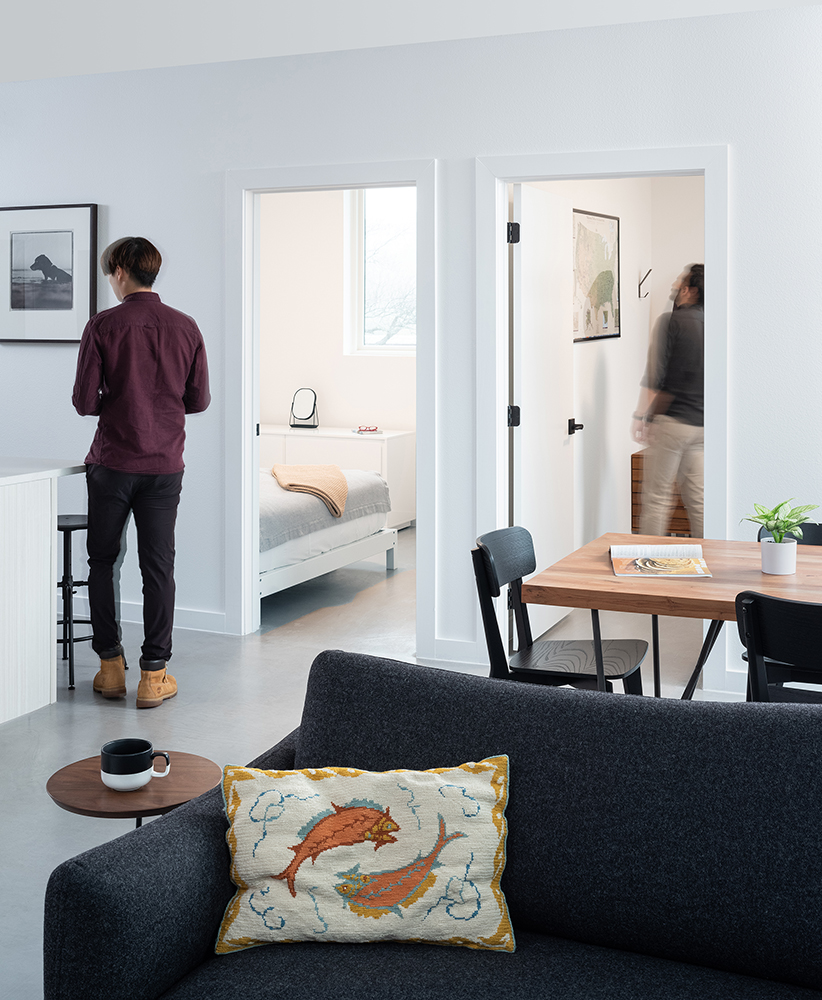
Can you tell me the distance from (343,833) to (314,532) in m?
4.10

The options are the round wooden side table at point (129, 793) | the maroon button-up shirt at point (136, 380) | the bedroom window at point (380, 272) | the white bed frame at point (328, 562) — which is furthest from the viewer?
the bedroom window at point (380, 272)

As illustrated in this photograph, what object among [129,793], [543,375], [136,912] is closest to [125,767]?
[129,793]

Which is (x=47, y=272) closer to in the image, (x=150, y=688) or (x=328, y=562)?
(x=328, y=562)

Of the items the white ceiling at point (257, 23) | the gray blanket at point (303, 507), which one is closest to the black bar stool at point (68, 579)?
the gray blanket at point (303, 507)

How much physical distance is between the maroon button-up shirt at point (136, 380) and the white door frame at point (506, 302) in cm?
122

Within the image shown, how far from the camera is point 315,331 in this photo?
836cm

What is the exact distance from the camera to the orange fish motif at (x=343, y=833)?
153 centimetres

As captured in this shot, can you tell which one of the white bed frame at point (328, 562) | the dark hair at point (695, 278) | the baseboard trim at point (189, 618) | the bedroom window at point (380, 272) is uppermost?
the bedroom window at point (380, 272)

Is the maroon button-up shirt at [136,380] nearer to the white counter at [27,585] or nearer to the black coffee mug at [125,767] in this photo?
the white counter at [27,585]

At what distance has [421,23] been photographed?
25 cm

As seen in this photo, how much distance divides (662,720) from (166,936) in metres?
0.80

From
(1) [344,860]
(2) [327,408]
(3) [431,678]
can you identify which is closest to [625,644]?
(3) [431,678]

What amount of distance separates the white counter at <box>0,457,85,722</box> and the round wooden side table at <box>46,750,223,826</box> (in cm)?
167

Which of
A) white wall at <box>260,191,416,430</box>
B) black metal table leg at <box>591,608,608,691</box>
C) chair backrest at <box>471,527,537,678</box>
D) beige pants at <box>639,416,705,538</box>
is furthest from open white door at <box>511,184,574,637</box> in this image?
white wall at <box>260,191,416,430</box>
